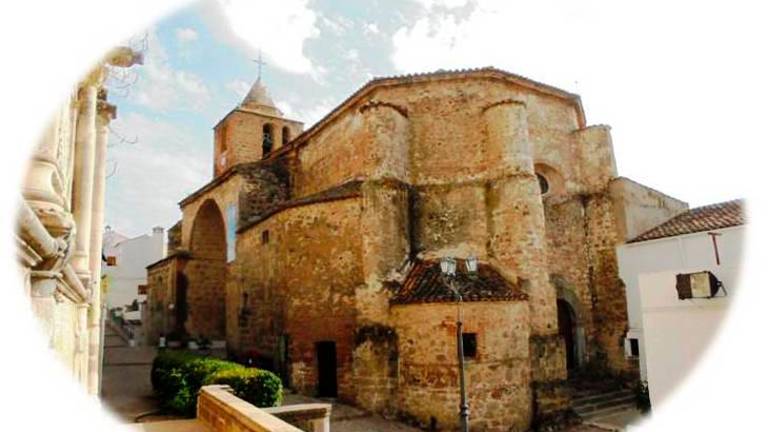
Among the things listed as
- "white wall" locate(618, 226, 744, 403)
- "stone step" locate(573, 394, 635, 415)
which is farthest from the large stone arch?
"white wall" locate(618, 226, 744, 403)

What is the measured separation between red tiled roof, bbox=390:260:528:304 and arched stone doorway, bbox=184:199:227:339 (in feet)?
43.5

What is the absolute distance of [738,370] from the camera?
7.94m

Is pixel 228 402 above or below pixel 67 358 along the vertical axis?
below

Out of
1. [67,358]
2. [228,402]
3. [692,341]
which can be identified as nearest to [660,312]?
[692,341]

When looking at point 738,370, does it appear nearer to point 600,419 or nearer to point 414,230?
point 600,419

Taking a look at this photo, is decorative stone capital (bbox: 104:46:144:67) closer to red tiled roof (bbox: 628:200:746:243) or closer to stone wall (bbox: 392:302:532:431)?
stone wall (bbox: 392:302:532:431)

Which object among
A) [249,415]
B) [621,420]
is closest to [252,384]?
[249,415]

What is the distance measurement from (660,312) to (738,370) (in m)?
1.66

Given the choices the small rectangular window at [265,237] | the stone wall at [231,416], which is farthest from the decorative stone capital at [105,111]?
the small rectangular window at [265,237]

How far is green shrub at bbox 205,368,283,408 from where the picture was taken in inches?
432

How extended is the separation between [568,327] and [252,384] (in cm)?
1099

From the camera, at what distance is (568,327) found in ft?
57.2

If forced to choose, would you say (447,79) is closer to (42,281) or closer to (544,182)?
(544,182)

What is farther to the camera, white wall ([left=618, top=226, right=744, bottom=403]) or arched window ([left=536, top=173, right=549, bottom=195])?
arched window ([left=536, top=173, right=549, bottom=195])
